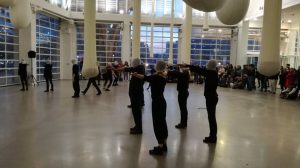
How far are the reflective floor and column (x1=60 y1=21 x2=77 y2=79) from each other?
14.1 metres

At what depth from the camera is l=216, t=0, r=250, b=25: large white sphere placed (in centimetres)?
231

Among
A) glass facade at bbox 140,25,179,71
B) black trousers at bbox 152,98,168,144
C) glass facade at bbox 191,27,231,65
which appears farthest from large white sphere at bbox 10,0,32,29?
glass facade at bbox 191,27,231,65

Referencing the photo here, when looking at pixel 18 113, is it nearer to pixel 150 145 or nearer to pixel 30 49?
pixel 150 145

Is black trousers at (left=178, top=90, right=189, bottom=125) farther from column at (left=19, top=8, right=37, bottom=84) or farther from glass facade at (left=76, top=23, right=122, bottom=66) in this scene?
glass facade at (left=76, top=23, right=122, bottom=66)

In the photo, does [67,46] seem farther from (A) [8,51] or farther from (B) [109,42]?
(A) [8,51]

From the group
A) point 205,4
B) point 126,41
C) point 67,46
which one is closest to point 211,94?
point 205,4

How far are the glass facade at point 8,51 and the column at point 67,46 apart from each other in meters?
5.78

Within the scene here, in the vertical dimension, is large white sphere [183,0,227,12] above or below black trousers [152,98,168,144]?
above

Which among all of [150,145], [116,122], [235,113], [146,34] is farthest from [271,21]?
[146,34]

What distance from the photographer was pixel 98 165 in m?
4.48

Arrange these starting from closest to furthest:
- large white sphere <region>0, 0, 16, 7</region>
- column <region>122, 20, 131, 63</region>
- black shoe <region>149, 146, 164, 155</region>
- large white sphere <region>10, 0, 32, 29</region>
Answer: large white sphere <region>0, 0, 16, 7</region>
large white sphere <region>10, 0, 32, 29</region>
black shoe <region>149, 146, 164, 155</region>
column <region>122, 20, 131, 63</region>

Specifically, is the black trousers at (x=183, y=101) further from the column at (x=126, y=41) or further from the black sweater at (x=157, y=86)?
the column at (x=126, y=41)

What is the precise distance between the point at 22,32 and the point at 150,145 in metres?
14.2

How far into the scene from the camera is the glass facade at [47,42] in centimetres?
1973
